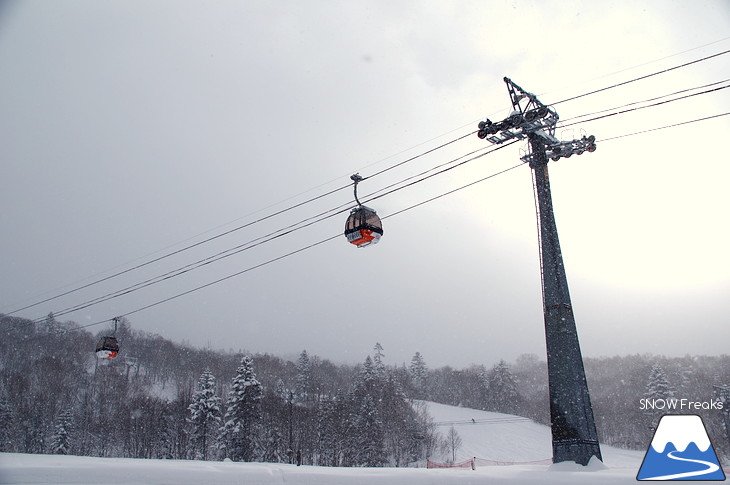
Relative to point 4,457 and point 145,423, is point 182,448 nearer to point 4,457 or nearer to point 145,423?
point 145,423

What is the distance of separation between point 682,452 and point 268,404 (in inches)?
3124

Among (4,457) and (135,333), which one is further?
(135,333)

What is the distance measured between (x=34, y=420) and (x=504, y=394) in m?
104

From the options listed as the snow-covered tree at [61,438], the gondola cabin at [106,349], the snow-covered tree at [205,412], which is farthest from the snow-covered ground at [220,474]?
the snow-covered tree at [61,438]

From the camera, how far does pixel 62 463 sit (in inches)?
237

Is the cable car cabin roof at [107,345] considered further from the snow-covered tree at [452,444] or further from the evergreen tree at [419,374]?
the evergreen tree at [419,374]

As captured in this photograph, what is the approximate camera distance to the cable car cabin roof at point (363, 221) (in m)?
12.3

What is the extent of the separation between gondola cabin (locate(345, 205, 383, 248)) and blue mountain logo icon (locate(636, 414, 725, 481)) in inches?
290

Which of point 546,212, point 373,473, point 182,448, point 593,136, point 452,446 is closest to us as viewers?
point 373,473

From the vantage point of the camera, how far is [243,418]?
193 feet

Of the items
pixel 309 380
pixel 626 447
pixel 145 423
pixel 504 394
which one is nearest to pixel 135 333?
pixel 309 380

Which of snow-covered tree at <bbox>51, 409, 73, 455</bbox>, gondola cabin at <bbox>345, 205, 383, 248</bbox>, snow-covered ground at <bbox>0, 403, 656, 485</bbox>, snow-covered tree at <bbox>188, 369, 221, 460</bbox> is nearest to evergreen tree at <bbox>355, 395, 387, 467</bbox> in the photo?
snow-covered tree at <bbox>188, 369, 221, 460</bbox>

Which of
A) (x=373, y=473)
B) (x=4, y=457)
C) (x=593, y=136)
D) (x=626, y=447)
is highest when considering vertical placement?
(x=593, y=136)

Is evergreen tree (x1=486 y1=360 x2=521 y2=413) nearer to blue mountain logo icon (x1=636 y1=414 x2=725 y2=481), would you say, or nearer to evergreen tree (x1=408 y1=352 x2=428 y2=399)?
evergreen tree (x1=408 y1=352 x2=428 y2=399)
